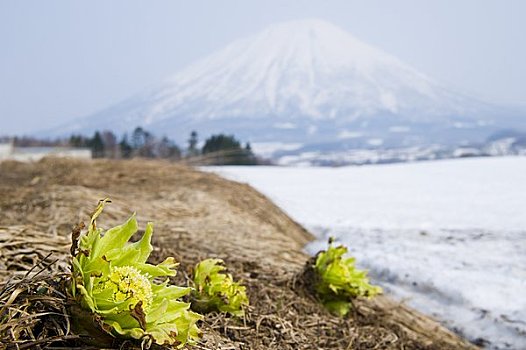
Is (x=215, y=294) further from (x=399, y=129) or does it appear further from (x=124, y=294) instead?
(x=399, y=129)

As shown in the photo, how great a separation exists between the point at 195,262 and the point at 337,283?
472 mm

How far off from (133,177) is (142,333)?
13.1 feet

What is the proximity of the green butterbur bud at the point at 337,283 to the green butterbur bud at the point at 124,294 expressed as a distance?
37.9 inches

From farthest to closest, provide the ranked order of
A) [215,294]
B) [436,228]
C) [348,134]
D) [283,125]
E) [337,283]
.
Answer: [348,134]
[283,125]
[436,228]
[337,283]
[215,294]

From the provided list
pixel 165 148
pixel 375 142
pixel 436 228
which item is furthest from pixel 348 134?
pixel 436 228

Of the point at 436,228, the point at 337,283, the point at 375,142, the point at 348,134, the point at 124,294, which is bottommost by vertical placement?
the point at 436,228

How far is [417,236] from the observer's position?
4445 millimetres

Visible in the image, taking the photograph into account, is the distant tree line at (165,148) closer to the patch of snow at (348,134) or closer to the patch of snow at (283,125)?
the patch of snow at (283,125)

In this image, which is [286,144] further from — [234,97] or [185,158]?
[185,158]

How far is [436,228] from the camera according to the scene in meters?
4.71

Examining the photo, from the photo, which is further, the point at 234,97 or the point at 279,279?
the point at 234,97

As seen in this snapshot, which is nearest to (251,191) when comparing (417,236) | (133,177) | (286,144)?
(133,177)

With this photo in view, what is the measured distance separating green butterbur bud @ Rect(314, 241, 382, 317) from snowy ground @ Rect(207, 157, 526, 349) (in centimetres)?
79

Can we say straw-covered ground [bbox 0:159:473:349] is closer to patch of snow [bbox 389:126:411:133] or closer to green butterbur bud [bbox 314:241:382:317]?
green butterbur bud [bbox 314:241:382:317]
